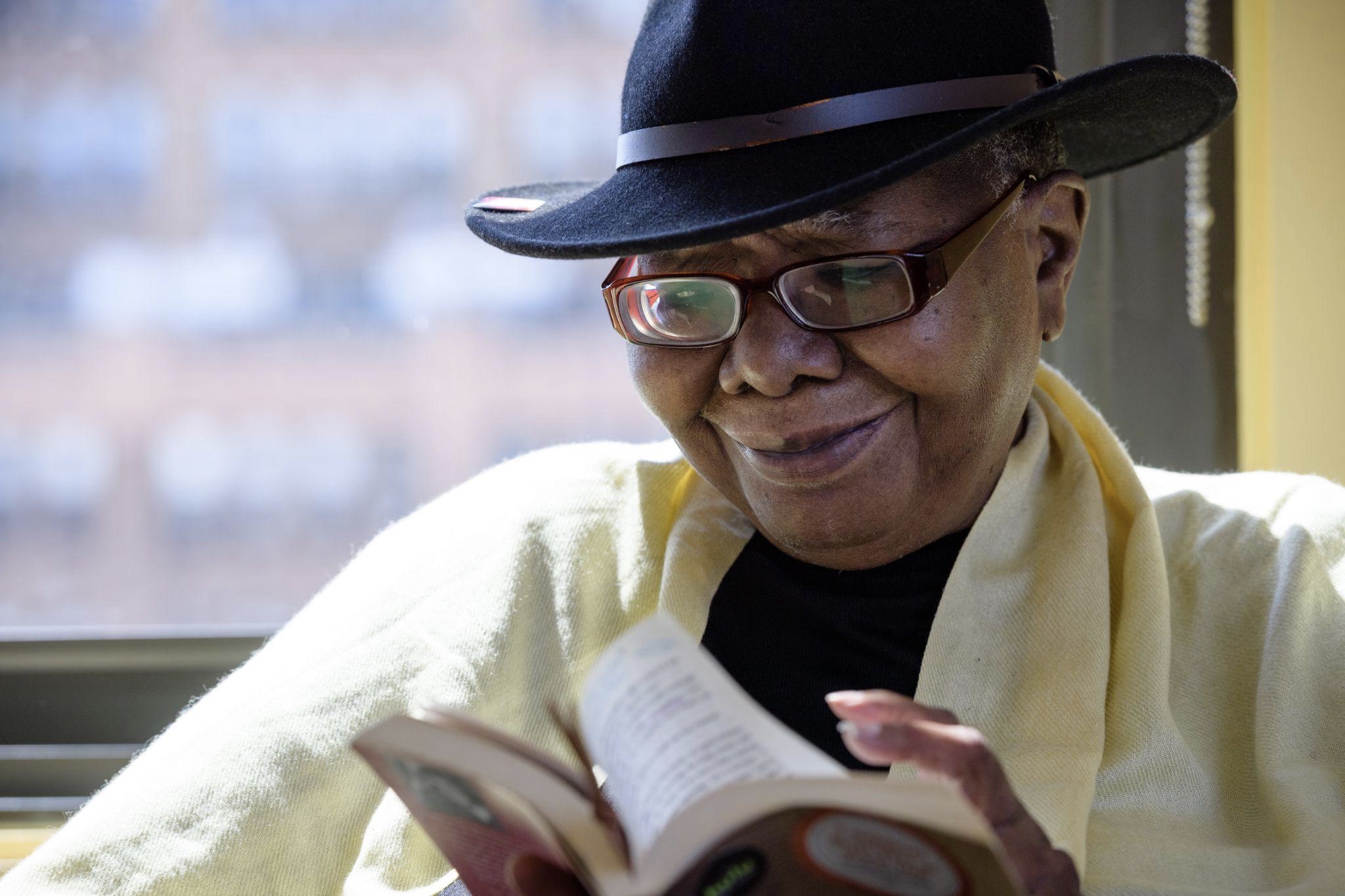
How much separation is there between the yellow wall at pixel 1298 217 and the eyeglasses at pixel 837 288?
856 mm

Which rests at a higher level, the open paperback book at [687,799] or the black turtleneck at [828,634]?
the open paperback book at [687,799]

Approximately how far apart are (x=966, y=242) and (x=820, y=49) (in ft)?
0.81

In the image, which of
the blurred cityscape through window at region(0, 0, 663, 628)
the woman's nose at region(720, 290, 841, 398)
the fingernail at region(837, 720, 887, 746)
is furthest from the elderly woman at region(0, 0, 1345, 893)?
the blurred cityscape through window at region(0, 0, 663, 628)

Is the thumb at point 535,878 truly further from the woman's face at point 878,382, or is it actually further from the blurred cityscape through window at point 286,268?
the blurred cityscape through window at point 286,268

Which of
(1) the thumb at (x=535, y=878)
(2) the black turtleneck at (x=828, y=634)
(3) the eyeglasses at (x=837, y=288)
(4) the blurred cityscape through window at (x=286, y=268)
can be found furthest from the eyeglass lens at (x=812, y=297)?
(4) the blurred cityscape through window at (x=286, y=268)

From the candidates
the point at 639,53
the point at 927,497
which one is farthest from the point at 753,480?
the point at 639,53

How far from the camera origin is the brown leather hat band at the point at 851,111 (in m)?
1.24

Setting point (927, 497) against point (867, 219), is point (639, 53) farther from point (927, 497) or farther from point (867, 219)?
point (927, 497)

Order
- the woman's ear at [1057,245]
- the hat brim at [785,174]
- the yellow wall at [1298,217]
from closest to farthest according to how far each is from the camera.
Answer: the hat brim at [785,174] → the woman's ear at [1057,245] → the yellow wall at [1298,217]

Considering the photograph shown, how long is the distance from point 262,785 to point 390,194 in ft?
3.89

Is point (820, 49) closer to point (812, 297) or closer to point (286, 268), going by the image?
point (812, 297)

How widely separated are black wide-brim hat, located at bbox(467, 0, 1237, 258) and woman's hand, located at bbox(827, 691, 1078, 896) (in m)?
0.46

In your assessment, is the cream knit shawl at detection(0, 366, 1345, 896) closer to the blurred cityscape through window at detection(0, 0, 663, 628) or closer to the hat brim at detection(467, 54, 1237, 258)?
the hat brim at detection(467, 54, 1237, 258)

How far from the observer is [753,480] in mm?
1435
